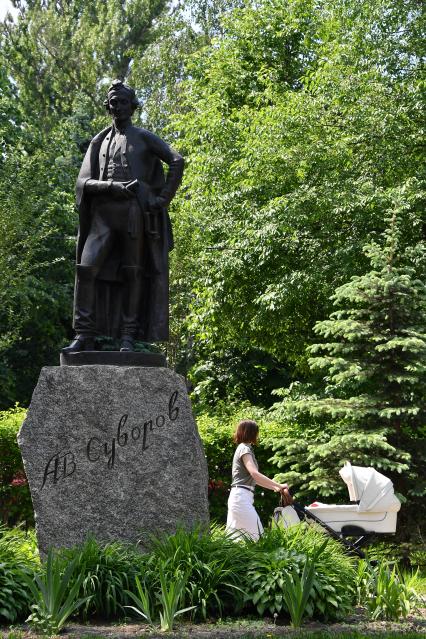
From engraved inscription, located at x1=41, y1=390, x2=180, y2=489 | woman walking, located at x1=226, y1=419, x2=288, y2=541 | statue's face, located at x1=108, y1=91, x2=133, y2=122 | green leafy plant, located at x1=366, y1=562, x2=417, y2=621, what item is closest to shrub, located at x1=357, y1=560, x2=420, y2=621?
green leafy plant, located at x1=366, y1=562, x2=417, y2=621

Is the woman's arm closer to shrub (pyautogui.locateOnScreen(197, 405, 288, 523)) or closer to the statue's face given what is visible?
the statue's face

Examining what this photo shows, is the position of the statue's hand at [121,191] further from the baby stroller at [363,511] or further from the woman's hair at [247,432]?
the baby stroller at [363,511]

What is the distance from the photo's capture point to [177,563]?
23.8 ft

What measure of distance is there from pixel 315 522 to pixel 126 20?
114ft

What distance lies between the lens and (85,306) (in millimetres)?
8719

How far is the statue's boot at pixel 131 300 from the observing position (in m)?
8.73

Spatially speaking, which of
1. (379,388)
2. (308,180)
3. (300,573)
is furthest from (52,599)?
(308,180)

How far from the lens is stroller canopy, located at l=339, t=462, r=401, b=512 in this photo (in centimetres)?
961

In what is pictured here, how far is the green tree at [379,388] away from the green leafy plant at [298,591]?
168 inches

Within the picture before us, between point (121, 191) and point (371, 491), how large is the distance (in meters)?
3.60

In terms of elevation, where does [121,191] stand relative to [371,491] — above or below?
above

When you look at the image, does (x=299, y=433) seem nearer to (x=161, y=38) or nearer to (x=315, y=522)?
(x=315, y=522)

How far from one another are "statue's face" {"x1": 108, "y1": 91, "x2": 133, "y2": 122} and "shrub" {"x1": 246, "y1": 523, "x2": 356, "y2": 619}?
3682 mm

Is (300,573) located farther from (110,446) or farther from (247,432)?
(247,432)
